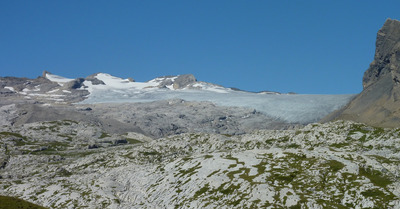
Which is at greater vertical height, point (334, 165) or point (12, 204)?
point (334, 165)

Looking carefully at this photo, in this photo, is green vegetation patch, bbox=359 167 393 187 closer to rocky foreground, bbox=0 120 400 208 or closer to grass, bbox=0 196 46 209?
rocky foreground, bbox=0 120 400 208

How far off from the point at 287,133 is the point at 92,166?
68333mm

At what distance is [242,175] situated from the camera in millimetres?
106375

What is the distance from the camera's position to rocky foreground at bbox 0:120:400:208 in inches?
3565

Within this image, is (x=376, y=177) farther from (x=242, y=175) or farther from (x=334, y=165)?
(x=242, y=175)

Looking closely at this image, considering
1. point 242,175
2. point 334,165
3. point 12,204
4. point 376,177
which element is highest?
point 334,165

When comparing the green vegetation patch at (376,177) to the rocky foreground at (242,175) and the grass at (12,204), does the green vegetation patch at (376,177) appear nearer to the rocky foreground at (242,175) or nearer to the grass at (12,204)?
the rocky foreground at (242,175)

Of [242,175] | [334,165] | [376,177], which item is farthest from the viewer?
[242,175]

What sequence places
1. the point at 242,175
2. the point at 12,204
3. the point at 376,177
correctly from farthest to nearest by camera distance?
the point at 242,175, the point at 376,177, the point at 12,204

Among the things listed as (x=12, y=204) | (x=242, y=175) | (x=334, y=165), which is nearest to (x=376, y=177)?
(x=334, y=165)

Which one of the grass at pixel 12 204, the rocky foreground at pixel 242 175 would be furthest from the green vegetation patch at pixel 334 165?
the grass at pixel 12 204

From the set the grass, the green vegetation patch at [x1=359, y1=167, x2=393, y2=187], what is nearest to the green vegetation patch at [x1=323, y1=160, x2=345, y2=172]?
the green vegetation patch at [x1=359, y1=167, x2=393, y2=187]

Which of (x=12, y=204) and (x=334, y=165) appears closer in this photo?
(x=12, y=204)

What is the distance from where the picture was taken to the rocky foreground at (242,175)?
9056 cm
